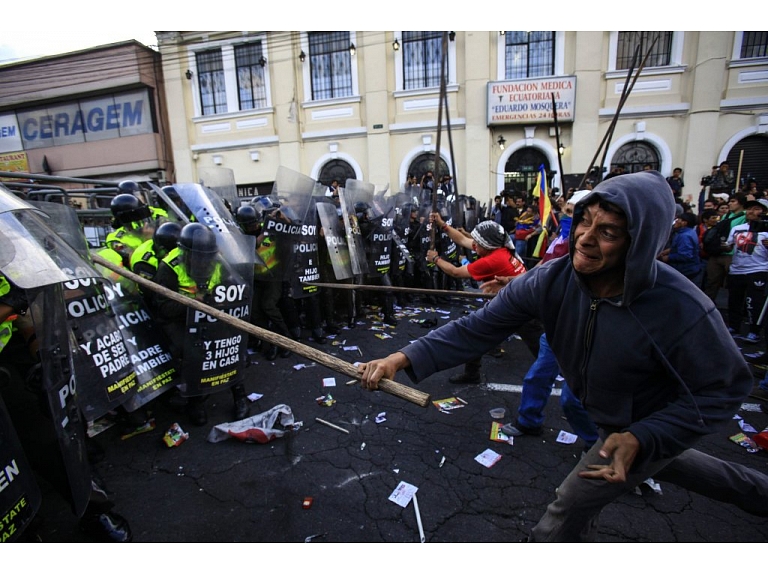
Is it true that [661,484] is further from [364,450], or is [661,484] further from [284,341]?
[284,341]

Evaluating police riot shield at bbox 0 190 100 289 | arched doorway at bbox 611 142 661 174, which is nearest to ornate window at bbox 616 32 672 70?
arched doorway at bbox 611 142 661 174

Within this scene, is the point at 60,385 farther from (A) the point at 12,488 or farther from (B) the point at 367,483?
(B) the point at 367,483

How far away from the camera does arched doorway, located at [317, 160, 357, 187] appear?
16.5 m

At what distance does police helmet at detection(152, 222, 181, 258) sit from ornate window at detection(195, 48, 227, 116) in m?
16.2

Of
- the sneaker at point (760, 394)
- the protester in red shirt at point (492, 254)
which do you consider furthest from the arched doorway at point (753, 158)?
the protester in red shirt at point (492, 254)

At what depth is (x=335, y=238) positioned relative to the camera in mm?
6004

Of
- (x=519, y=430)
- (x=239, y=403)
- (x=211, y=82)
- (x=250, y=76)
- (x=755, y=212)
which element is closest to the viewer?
(x=519, y=430)

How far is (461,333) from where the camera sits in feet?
6.49

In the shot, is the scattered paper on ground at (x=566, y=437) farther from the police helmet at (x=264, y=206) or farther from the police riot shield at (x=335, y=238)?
the police helmet at (x=264, y=206)

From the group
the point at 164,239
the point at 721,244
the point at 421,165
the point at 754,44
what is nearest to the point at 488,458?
the point at 164,239

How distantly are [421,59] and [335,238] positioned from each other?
12574mm

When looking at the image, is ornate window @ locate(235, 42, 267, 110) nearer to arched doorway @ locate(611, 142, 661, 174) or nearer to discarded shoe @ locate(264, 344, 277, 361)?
arched doorway @ locate(611, 142, 661, 174)

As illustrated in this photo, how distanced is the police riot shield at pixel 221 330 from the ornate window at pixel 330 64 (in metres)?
14.3

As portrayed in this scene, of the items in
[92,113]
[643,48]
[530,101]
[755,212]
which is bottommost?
[755,212]
